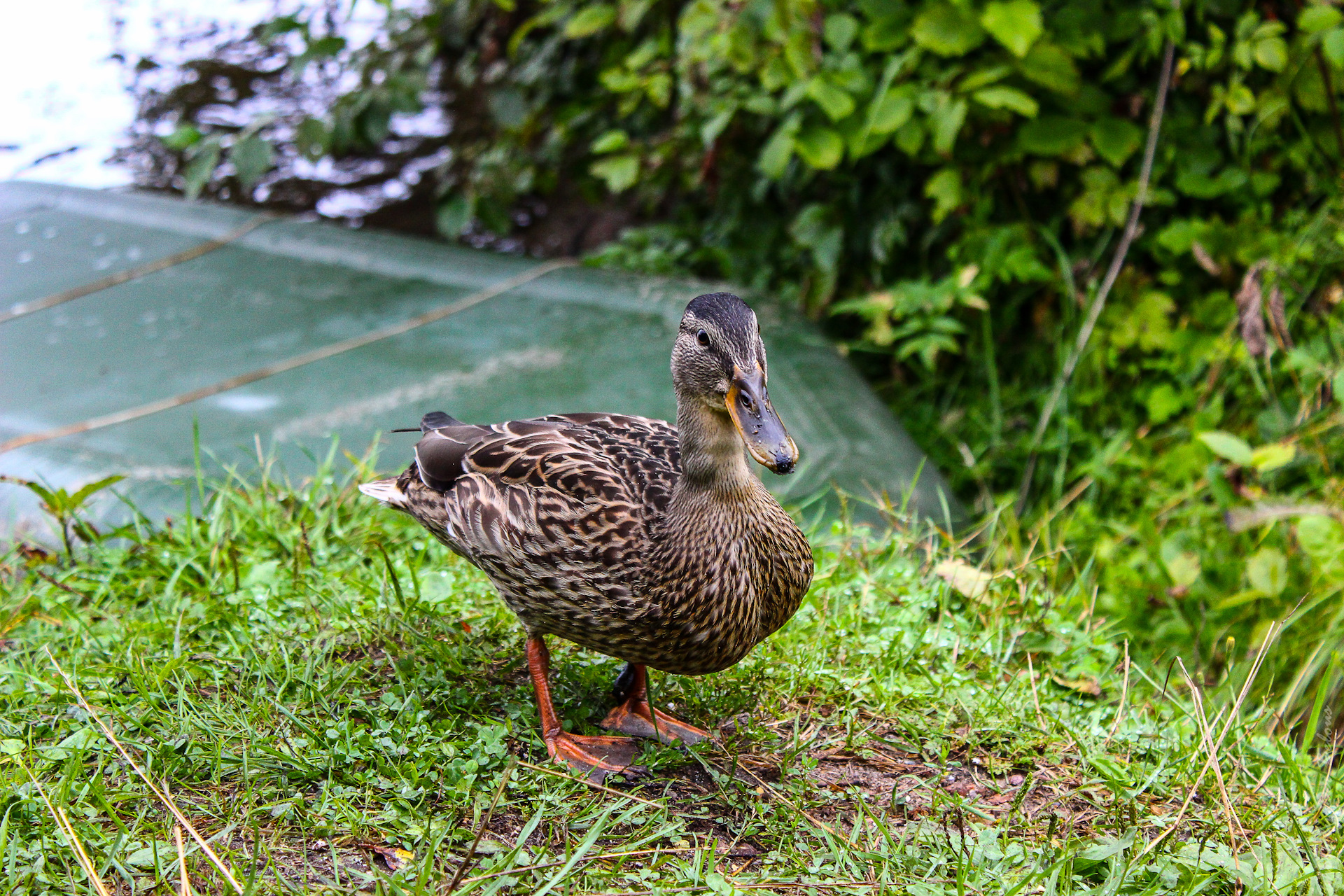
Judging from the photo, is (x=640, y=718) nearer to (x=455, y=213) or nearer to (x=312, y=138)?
(x=312, y=138)

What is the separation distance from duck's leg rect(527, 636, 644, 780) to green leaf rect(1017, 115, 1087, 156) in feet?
9.79

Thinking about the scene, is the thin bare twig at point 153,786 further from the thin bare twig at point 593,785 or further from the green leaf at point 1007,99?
the green leaf at point 1007,99

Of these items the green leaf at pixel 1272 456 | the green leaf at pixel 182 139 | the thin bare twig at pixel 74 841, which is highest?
the green leaf at pixel 182 139

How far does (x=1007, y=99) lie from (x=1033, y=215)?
908 mm

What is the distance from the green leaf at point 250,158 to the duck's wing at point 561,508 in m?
2.75

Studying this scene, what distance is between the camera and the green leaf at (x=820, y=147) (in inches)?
172

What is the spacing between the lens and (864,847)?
2.25m

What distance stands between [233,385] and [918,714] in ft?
9.26

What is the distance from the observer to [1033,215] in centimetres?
484

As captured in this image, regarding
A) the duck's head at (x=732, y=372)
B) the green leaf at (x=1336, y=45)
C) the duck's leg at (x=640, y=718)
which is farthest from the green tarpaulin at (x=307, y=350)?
the green leaf at (x=1336, y=45)

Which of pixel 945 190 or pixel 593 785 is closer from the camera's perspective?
pixel 593 785

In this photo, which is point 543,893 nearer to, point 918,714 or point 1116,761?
point 918,714

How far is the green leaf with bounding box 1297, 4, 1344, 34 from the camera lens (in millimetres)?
3934

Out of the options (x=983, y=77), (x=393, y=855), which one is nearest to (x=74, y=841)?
(x=393, y=855)
